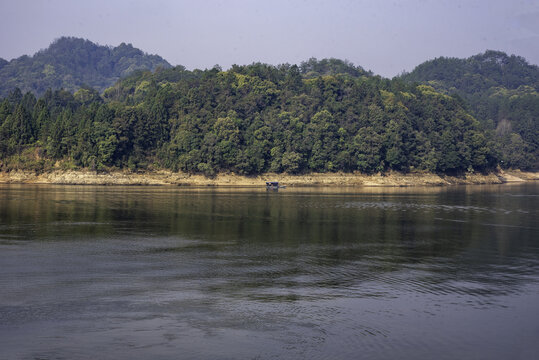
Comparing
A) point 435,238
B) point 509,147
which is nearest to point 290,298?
point 435,238

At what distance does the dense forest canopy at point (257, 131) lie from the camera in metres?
124

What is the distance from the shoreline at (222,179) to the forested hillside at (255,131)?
2.01 m

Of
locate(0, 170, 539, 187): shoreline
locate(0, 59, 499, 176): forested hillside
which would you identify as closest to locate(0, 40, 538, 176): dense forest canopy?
locate(0, 59, 499, 176): forested hillside

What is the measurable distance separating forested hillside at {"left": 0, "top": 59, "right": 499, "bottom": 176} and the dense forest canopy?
300 millimetres

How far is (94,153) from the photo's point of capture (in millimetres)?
120750

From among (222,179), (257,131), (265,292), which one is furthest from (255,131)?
(265,292)

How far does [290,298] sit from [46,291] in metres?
10.0

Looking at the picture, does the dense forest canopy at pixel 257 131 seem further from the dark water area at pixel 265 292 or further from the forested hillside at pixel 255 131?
the dark water area at pixel 265 292

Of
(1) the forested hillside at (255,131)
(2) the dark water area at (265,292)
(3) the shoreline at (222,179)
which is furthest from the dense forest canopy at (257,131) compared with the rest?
(2) the dark water area at (265,292)

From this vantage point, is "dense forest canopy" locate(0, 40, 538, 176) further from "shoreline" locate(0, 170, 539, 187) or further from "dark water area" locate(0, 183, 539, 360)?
"dark water area" locate(0, 183, 539, 360)

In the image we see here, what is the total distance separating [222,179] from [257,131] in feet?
57.8

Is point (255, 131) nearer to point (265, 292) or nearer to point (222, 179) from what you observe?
point (222, 179)

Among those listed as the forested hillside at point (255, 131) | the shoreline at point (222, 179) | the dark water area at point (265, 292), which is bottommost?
the dark water area at point (265, 292)

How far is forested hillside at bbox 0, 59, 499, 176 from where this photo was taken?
406 feet
